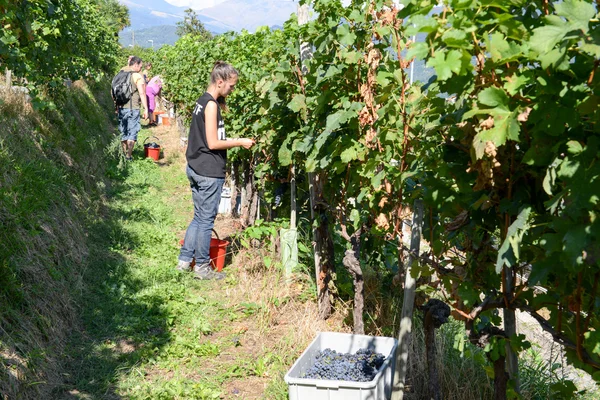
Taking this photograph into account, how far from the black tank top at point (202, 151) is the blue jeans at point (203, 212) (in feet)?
0.23

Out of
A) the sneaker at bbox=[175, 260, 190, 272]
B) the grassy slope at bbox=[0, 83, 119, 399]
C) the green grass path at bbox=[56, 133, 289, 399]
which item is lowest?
the green grass path at bbox=[56, 133, 289, 399]

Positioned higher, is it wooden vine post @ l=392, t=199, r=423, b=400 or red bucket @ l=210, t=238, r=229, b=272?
wooden vine post @ l=392, t=199, r=423, b=400

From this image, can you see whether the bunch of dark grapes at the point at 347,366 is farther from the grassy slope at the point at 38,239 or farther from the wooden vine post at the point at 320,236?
the grassy slope at the point at 38,239

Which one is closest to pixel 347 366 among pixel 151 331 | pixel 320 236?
pixel 320 236

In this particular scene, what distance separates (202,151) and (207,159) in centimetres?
8

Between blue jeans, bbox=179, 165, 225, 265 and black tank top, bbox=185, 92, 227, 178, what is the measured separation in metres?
0.07

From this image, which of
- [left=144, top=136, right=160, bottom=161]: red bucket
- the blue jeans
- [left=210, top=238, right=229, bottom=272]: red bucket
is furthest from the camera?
[left=144, top=136, right=160, bottom=161]: red bucket

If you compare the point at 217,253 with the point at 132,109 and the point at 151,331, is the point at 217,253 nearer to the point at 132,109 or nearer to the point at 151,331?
the point at 151,331

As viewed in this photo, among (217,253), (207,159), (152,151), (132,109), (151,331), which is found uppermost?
(132,109)

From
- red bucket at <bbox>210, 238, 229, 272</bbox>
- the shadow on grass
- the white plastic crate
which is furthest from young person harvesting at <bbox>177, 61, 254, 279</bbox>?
the white plastic crate

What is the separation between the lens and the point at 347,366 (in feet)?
11.1

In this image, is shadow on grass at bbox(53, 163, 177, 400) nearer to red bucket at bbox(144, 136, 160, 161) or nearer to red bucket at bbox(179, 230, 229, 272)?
red bucket at bbox(179, 230, 229, 272)

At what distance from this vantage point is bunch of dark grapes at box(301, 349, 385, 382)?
3.30m

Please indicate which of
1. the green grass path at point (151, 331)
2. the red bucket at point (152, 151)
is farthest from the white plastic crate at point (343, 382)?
the red bucket at point (152, 151)
